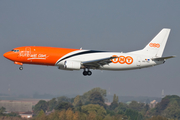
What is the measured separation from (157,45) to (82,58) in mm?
15771

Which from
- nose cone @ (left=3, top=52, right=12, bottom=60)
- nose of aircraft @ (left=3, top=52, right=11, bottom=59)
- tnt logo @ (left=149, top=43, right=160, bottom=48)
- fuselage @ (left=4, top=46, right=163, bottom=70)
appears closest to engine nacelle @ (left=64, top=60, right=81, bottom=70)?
fuselage @ (left=4, top=46, right=163, bottom=70)

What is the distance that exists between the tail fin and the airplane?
1.04 feet

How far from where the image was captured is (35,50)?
2062 inches

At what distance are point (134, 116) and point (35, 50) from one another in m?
99.2

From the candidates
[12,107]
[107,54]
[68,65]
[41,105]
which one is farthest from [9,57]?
[41,105]

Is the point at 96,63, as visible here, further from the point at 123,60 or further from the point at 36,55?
the point at 36,55

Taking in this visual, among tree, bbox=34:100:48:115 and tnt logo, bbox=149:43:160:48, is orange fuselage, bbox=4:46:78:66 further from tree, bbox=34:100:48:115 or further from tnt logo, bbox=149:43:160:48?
tree, bbox=34:100:48:115

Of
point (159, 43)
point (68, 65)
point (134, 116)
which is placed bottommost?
point (134, 116)

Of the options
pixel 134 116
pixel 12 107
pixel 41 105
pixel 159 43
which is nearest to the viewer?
pixel 159 43

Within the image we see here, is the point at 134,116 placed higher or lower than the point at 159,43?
lower

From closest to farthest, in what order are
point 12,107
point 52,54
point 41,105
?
1. point 52,54
2. point 12,107
3. point 41,105

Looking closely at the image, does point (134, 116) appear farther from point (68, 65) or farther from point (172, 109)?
point (68, 65)

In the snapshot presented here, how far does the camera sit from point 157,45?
60.3m

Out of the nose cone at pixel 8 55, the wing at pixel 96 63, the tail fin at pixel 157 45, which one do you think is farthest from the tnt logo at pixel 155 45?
the nose cone at pixel 8 55
